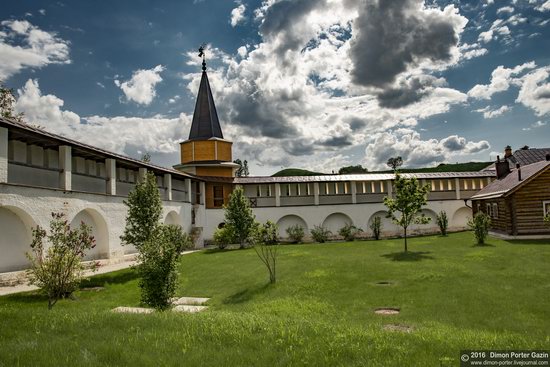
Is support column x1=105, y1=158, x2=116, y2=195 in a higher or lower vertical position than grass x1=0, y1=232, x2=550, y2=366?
higher

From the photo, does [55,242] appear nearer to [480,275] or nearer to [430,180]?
[480,275]

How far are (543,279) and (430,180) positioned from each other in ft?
85.1

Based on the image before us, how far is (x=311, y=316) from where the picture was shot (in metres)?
10.8

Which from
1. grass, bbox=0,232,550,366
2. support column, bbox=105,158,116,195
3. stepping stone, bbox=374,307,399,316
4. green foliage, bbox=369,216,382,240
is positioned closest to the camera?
grass, bbox=0,232,550,366

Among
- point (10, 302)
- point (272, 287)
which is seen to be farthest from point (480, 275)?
point (10, 302)

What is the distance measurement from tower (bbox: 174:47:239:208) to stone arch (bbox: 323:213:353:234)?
987cm

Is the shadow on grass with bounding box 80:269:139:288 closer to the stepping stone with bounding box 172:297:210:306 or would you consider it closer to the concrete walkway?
the concrete walkway

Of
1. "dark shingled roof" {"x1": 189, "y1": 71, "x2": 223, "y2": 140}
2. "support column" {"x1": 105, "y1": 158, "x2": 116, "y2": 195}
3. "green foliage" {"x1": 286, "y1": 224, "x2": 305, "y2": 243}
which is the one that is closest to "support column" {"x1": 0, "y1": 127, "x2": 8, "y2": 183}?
"support column" {"x1": 105, "y1": 158, "x2": 116, "y2": 195}

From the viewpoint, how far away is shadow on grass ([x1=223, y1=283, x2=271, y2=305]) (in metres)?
13.3

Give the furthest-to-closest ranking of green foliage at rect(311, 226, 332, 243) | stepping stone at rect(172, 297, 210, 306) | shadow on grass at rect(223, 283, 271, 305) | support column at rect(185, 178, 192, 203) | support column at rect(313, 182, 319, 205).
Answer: support column at rect(313, 182, 319, 205) < green foliage at rect(311, 226, 332, 243) < support column at rect(185, 178, 192, 203) < shadow on grass at rect(223, 283, 271, 305) < stepping stone at rect(172, 297, 210, 306)

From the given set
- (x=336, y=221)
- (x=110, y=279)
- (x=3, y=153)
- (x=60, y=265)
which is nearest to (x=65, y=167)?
(x=3, y=153)

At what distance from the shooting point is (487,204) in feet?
110

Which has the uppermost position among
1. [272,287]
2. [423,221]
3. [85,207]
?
[85,207]

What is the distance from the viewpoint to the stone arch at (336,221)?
37688mm
